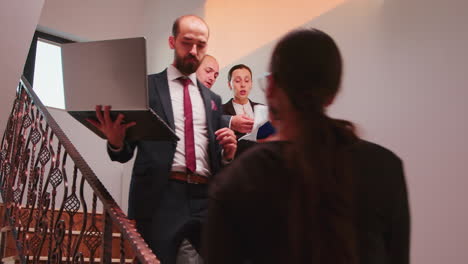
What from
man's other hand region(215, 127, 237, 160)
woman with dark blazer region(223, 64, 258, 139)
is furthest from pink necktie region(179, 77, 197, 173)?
woman with dark blazer region(223, 64, 258, 139)

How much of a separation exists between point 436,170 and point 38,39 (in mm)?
4953

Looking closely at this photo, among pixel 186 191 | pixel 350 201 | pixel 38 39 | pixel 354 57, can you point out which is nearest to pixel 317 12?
pixel 354 57

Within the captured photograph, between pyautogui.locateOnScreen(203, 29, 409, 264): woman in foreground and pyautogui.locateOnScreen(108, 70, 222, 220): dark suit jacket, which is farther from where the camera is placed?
pyautogui.locateOnScreen(108, 70, 222, 220): dark suit jacket

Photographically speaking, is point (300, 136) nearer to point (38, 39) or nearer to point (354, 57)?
point (354, 57)

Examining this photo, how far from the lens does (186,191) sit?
84.4 inches

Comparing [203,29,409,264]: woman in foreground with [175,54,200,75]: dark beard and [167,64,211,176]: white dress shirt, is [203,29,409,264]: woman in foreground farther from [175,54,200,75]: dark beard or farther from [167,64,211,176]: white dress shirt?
[175,54,200,75]: dark beard

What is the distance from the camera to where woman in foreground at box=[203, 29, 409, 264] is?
36.1 inches

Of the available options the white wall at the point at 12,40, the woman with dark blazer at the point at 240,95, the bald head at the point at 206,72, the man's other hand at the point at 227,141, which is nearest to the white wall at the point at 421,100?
the woman with dark blazer at the point at 240,95

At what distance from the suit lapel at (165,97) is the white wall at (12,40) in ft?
3.72

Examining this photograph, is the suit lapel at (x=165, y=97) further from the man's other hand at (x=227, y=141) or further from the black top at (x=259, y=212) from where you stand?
the black top at (x=259, y=212)

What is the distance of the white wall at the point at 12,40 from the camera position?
9.60 feet

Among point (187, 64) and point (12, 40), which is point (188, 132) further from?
point (12, 40)

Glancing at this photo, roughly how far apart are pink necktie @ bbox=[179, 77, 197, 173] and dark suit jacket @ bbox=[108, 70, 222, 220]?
7 cm

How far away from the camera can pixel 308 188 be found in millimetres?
919
